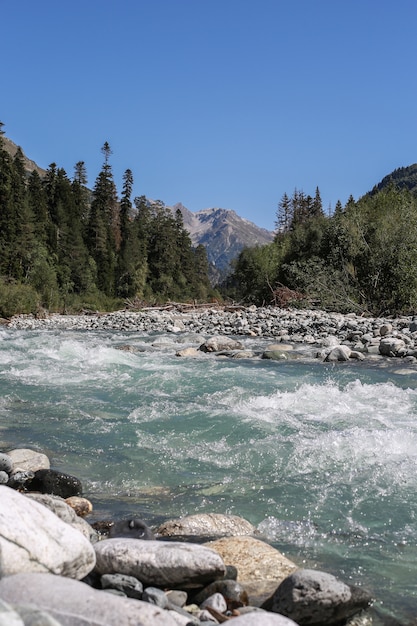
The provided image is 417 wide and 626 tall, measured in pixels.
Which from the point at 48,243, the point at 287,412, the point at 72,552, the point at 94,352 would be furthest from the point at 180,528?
the point at 48,243

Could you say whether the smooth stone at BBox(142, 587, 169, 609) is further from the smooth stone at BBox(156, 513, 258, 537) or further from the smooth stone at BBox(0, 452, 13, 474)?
the smooth stone at BBox(0, 452, 13, 474)

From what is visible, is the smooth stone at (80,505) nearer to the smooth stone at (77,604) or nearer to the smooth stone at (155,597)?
the smooth stone at (155,597)

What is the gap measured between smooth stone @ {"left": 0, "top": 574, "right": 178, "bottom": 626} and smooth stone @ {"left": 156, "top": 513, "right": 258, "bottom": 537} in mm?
1601

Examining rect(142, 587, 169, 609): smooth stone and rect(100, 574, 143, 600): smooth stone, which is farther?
rect(100, 574, 143, 600): smooth stone

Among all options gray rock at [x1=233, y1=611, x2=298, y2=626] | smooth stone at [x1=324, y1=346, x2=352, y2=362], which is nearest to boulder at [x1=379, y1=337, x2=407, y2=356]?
smooth stone at [x1=324, y1=346, x2=352, y2=362]

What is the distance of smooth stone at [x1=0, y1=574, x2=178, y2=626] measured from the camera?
79.0 inches

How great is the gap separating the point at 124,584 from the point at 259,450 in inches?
119

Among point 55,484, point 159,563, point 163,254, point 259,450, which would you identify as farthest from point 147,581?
point 163,254

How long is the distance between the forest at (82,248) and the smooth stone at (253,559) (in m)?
29.6

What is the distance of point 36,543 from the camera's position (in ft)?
8.55

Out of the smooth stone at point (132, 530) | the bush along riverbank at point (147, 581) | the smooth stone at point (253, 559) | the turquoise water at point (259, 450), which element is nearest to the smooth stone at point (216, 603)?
the bush along riverbank at point (147, 581)

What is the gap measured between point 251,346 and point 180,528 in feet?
37.3

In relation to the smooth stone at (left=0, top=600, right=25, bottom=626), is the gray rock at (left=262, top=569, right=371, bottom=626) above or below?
below

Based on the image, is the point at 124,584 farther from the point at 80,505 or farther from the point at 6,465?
the point at 6,465
